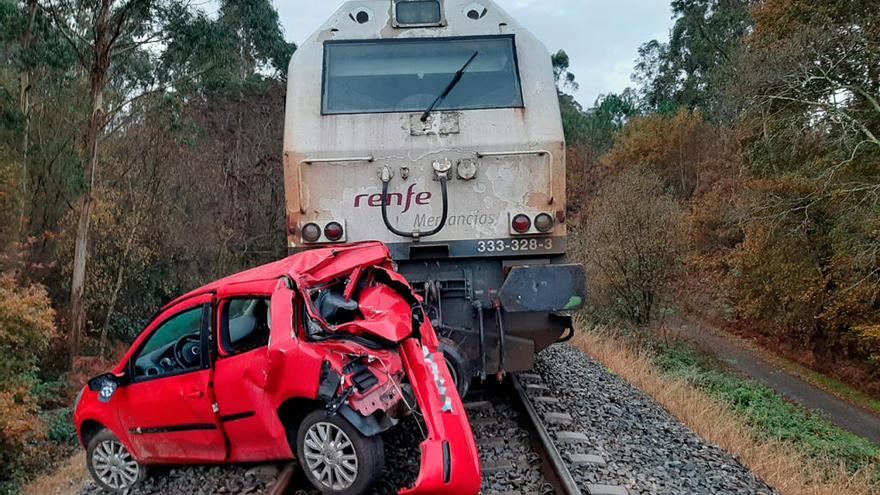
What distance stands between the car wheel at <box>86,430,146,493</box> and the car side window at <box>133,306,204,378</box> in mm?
635

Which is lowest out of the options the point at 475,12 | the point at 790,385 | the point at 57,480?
the point at 790,385

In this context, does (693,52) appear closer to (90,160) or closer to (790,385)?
(790,385)

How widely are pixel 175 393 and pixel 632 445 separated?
149 inches

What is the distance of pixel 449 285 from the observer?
640 cm

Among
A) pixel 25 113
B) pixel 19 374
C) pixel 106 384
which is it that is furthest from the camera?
pixel 25 113

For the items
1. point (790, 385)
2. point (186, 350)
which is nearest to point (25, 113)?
point (186, 350)

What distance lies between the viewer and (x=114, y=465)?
5.88m

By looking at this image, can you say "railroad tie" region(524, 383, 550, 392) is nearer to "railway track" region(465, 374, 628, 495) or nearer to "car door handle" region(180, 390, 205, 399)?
"railway track" region(465, 374, 628, 495)

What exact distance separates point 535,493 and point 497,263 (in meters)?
2.21

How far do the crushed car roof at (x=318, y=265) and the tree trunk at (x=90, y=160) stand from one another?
50.9 feet

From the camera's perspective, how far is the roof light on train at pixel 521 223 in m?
6.36

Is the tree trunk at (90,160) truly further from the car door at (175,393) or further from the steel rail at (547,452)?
the steel rail at (547,452)

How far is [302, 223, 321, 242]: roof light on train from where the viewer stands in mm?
6273

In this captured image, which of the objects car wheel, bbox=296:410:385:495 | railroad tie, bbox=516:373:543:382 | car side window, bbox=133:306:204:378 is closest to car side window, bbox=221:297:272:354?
car side window, bbox=133:306:204:378
